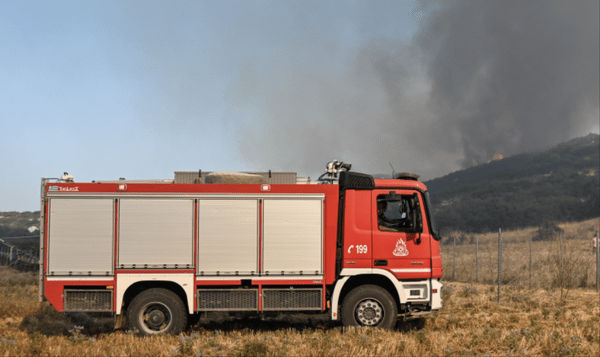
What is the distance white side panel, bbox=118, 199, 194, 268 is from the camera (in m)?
11.0

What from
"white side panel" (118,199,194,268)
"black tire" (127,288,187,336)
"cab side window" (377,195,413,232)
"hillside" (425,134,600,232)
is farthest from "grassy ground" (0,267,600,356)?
"hillside" (425,134,600,232)

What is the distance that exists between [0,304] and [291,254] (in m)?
8.56

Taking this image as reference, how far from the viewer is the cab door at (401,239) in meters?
11.3

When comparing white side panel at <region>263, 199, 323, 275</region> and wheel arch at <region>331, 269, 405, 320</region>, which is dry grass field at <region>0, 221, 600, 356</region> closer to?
wheel arch at <region>331, 269, 405, 320</region>

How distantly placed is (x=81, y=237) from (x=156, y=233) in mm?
1596

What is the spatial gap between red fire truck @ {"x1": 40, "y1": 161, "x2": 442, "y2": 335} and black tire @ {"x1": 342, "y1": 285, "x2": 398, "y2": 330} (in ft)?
0.07

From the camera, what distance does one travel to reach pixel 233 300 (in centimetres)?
1107

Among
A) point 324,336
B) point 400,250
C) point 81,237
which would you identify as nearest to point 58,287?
point 81,237

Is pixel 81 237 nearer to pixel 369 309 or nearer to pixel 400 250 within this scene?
pixel 369 309

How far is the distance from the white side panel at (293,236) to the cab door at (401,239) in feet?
4.07

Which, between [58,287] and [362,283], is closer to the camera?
[58,287]

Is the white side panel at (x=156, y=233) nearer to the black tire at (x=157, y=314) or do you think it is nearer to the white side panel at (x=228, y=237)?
the white side panel at (x=228, y=237)

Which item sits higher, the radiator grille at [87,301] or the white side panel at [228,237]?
the white side panel at [228,237]

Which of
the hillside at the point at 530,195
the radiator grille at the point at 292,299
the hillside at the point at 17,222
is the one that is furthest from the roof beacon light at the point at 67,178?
the hillside at the point at 530,195
